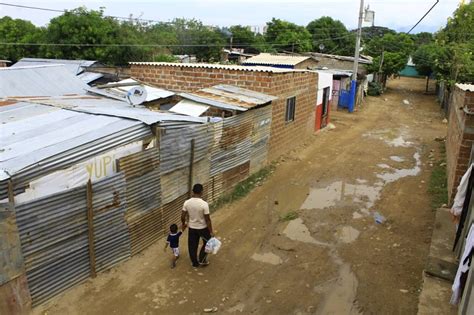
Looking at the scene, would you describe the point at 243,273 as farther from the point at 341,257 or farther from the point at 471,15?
the point at 471,15

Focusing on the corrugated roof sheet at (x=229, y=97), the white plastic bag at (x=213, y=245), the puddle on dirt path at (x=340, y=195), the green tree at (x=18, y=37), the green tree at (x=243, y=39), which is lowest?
the puddle on dirt path at (x=340, y=195)

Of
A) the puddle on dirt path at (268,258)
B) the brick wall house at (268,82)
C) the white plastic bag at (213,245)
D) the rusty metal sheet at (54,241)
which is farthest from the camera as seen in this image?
the brick wall house at (268,82)

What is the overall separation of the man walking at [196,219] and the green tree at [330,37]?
44211 mm

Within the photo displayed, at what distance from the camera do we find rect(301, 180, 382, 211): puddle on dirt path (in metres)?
9.98

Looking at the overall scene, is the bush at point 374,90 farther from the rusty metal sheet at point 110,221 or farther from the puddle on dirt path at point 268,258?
the rusty metal sheet at point 110,221

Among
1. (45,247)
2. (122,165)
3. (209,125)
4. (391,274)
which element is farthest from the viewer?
(209,125)

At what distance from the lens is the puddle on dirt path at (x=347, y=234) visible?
811 centimetres

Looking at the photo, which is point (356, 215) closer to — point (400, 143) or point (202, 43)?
point (400, 143)

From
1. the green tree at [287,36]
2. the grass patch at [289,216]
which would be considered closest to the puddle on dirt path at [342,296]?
the grass patch at [289,216]

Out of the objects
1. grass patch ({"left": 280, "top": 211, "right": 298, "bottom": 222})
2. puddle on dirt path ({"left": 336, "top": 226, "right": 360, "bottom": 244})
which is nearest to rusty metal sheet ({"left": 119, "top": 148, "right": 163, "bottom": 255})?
grass patch ({"left": 280, "top": 211, "right": 298, "bottom": 222})

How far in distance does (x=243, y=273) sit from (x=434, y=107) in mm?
26734

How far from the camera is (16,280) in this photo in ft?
16.7

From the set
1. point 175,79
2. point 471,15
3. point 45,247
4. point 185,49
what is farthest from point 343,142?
point 185,49

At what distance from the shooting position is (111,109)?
7953mm
